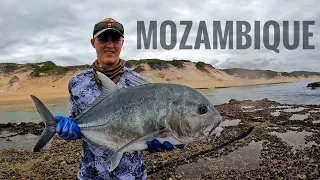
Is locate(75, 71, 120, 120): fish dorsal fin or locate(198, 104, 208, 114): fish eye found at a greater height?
locate(75, 71, 120, 120): fish dorsal fin

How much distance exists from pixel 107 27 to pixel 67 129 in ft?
4.17

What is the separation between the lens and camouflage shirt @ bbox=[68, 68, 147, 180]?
12.2 feet

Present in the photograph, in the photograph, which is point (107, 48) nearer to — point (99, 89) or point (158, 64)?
point (99, 89)

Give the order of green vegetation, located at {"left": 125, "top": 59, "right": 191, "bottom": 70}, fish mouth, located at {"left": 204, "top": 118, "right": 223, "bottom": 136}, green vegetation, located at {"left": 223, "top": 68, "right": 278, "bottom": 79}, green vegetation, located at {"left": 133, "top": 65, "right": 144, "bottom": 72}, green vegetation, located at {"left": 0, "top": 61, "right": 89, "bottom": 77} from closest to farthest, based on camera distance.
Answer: fish mouth, located at {"left": 204, "top": 118, "right": 223, "bottom": 136} → green vegetation, located at {"left": 0, "top": 61, "right": 89, "bottom": 77} → green vegetation, located at {"left": 133, "top": 65, "right": 144, "bottom": 72} → green vegetation, located at {"left": 125, "top": 59, "right": 191, "bottom": 70} → green vegetation, located at {"left": 223, "top": 68, "right": 278, "bottom": 79}

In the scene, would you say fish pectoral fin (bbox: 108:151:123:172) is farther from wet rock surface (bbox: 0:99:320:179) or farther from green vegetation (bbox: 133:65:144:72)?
green vegetation (bbox: 133:65:144:72)

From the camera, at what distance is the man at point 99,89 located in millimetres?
3705

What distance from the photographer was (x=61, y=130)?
11.5 ft

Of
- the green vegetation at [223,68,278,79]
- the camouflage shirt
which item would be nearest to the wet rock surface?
the camouflage shirt

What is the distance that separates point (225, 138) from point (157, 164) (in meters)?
4.21

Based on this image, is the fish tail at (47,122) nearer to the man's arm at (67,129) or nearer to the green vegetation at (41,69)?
the man's arm at (67,129)

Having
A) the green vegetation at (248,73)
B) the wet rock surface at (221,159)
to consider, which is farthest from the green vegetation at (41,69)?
the green vegetation at (248,73)

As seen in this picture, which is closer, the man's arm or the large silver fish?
the large silver fish

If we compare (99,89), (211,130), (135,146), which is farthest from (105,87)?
(211,130)

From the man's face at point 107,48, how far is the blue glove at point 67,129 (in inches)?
31.9
